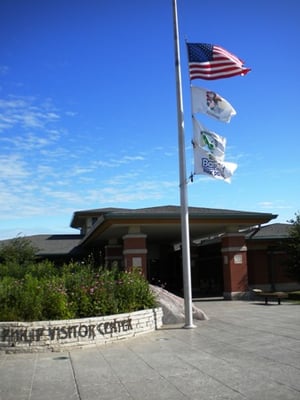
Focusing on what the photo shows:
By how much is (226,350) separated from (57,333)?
12.5 ft

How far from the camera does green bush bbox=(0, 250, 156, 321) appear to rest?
11859mm

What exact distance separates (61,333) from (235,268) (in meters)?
16.5

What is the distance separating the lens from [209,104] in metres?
14.3

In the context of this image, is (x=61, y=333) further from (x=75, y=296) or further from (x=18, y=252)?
(x=18, y=252)

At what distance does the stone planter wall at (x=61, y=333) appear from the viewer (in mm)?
11078

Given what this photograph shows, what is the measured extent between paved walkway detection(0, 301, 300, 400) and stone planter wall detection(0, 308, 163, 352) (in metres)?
0.31

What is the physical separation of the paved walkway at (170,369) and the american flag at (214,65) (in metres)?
7.14

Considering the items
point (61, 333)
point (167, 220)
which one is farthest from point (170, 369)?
point (167, 220)

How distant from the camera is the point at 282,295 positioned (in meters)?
21.9

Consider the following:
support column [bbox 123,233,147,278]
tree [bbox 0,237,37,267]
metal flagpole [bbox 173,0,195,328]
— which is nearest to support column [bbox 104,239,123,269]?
tree [bbox 0,237,37,267]

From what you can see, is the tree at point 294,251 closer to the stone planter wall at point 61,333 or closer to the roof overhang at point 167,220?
the roof overhang at point 167,220

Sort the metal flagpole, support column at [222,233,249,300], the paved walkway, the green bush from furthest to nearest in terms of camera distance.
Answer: support column at [222,233,249,300] < the metal flagpole < the green bush < the paved walkway

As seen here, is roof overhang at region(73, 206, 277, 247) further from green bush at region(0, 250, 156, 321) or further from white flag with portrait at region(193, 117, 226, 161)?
white flag with portrait at region(193, 117, 226, 161)

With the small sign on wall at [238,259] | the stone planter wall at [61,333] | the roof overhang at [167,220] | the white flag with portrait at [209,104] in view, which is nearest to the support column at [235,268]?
the small sign on wall at [238,259]
